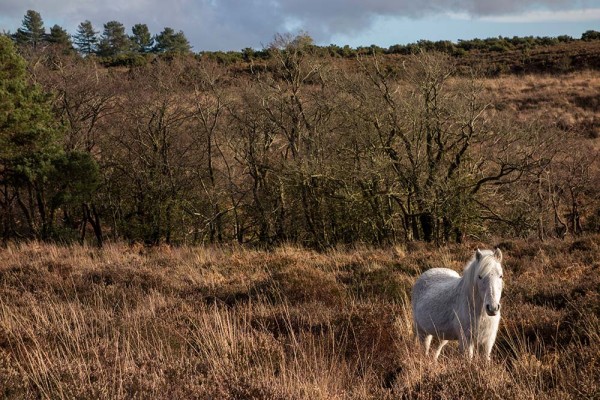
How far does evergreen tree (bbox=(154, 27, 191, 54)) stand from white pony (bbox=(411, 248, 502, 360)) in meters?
67.8

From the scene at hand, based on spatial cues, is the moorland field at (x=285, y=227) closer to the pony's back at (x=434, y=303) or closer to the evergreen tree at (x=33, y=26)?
the pony's back at (x=434, y=303)

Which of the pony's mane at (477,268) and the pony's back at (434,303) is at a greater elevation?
the pony's mane at (477,268)

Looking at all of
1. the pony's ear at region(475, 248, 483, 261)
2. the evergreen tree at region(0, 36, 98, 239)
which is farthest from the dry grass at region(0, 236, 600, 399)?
the evergreen tree at region(0, 36, 98, 239)

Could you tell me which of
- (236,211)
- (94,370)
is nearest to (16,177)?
(236,211)

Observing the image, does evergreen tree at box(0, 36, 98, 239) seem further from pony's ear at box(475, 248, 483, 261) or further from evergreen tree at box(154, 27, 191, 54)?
evergreen tree at box(154, 27, 191, 54)

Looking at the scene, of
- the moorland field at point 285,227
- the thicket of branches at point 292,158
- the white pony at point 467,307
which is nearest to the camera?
the moorland field at point 285,227

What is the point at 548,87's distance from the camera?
39.5 metres

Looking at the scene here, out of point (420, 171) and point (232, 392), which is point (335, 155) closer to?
point (420, 171)

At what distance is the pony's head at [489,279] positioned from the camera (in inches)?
176

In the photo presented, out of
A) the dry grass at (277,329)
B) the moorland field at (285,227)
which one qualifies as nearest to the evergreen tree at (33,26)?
the moorland field at (285,227)

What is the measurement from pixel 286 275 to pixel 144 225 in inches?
633

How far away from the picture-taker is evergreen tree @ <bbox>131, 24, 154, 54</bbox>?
7084 centimetres

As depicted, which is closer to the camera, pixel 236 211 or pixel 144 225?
pixel 236 211

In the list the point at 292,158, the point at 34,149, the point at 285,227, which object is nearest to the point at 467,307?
the point at 292,158
